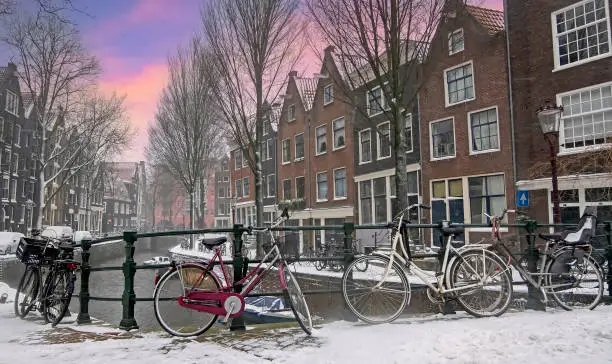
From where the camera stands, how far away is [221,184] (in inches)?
2534

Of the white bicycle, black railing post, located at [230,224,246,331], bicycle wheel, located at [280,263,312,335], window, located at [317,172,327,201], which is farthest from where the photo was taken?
window, located at [317,172,327,201]

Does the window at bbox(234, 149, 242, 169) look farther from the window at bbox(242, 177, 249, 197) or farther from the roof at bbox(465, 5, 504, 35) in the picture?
the roof at bbox(465, 5, 504, 35)

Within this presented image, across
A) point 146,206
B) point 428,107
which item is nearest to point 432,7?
point 428,107

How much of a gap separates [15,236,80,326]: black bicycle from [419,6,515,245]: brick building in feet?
47.4

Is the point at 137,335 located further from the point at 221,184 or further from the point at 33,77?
the point at 221,184

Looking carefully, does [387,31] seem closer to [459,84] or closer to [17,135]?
[459,84]

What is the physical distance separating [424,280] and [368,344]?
1.35 meters

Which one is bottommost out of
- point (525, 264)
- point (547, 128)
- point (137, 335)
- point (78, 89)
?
point (137, 335)

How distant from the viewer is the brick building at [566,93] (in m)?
14.3

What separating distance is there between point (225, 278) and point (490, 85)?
53.8 ft

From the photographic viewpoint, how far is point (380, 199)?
2372cm

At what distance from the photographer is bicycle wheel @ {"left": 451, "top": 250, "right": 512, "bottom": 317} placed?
4660mm

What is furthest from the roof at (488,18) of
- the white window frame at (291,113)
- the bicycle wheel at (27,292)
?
the bicycle wheel at (27,292)

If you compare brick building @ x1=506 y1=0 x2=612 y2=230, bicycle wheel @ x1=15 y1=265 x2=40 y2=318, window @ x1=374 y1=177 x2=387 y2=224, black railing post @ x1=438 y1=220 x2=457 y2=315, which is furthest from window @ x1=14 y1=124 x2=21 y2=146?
black railing post @ x1=438 y1=220 x2=457 y2=315
